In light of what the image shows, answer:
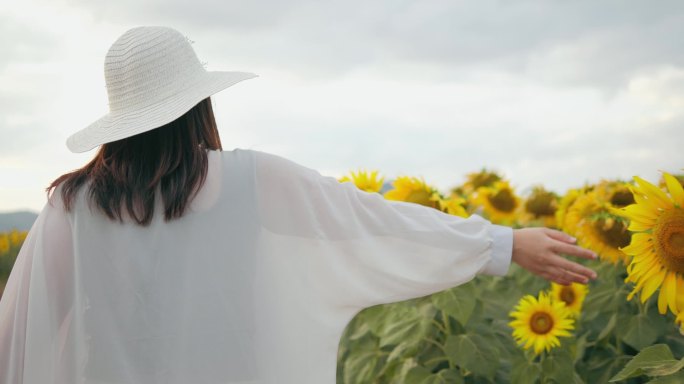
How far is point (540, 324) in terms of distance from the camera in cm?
312

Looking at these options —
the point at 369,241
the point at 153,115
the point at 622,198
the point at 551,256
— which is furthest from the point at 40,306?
the point at 622,198

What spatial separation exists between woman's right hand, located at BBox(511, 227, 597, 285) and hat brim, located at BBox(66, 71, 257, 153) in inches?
34.4

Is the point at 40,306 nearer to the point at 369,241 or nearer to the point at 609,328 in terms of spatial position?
the point at 369,241

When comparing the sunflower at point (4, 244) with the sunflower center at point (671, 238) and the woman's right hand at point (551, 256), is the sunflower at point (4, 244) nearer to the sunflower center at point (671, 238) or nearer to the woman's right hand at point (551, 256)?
the woman's right hand at point (551, 256)

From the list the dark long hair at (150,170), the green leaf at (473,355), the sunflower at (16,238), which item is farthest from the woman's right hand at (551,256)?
the sunflower at (16,238)

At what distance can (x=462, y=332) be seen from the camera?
316 centimetres

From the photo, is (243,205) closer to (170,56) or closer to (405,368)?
(170,56)

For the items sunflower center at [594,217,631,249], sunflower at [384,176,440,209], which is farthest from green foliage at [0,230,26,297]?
sunflower center at [594,217,631,249]

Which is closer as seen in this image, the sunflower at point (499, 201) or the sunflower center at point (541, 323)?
the sunflower center at point (541, 323)

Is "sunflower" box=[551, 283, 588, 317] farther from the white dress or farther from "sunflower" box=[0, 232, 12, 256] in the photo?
"sunflower" box=[0, 232, 12, 256]

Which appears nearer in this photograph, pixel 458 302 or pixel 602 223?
pixel 458 302

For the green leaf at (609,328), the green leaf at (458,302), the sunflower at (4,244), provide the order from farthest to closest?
the sunflower at (4,244) → the green leaf at (609,328) → the green leaf at (458,302)

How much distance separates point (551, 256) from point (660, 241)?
29cm

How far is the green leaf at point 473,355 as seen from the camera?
299 centimetres
